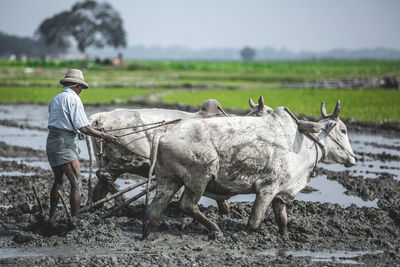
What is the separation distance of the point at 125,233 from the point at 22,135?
12.0 m

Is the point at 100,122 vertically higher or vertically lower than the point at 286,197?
higher

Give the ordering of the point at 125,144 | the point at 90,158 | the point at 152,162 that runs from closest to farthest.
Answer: the point at 152,162 → the point at 90,158 → the point at 125,144

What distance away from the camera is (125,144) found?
26.5 ft

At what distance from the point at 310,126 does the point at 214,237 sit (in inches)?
71.4

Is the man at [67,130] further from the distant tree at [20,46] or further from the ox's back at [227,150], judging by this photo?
the distant tree at [20,46]

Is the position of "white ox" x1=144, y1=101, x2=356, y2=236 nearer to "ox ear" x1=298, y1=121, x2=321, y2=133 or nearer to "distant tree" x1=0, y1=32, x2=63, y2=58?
"ox ear" x1=298, y1=121, x2=321, y2=133

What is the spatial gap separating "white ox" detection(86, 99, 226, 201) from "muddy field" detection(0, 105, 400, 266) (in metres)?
0.52

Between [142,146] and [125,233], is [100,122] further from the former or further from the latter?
[125,233]

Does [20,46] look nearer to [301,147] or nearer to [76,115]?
[76,115]

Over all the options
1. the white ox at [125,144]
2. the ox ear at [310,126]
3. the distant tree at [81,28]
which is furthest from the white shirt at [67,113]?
the distant tree at [81,28]

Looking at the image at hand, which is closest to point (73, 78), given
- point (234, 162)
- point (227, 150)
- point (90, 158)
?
point (90, 158)

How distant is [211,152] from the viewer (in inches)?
264

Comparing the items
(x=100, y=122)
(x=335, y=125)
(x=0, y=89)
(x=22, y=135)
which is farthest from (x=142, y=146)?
(x=0, y=89)

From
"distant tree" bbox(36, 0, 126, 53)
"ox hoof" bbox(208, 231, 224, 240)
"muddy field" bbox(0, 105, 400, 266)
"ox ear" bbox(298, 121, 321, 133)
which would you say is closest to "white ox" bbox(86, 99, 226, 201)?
"muddy field" bbox(0, 105, 400, 266)
